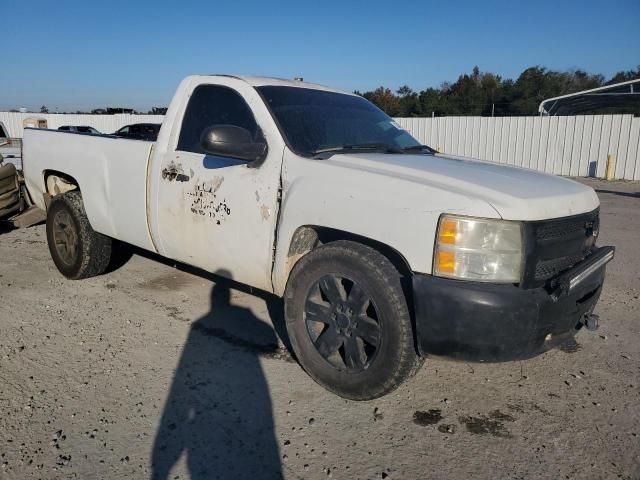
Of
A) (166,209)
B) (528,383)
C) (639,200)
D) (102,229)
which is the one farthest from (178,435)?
(639,200)

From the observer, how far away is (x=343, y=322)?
298 cm

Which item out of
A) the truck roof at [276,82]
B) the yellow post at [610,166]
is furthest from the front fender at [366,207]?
the yellow post at [610,166]

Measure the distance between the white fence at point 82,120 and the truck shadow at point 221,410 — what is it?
26.5m

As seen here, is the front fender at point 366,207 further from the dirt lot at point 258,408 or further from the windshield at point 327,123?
the dirt lot at point 258,408

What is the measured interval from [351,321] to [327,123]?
60.2 inches

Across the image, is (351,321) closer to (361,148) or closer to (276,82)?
(361,148)

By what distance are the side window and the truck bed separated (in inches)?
16.0

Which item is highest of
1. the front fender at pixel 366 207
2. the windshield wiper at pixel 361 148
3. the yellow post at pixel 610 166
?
the windshield wiper at pixel 361 148

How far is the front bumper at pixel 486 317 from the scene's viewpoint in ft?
8.13

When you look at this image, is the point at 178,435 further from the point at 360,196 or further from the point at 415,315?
the point at 360,196

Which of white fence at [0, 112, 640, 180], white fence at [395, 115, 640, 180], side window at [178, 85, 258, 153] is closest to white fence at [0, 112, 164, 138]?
white fence at [0, 112, 640, 180]

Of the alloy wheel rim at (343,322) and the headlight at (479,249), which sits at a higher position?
the headlight at (479,249)

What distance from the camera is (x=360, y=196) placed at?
9.24 ft

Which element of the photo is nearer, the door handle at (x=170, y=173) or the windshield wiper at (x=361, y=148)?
the windshield wiper at (x=361, y=148)
